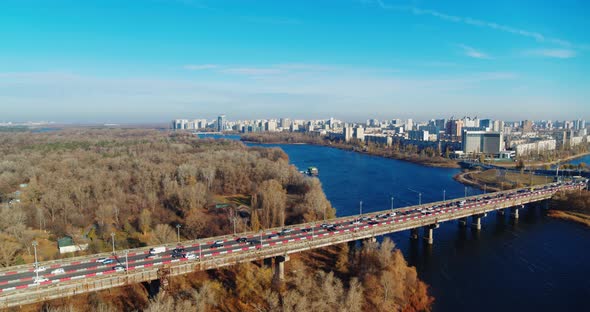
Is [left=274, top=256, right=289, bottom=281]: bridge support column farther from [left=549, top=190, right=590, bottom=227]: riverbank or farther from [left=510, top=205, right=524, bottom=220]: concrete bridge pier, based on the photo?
[left=549, top=190, right=590, bottom=227]: riverbank

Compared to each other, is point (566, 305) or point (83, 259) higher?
point (83, 259)

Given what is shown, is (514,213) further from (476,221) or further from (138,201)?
(138,201)

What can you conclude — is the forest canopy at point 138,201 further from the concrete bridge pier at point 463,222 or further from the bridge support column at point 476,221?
the bridge support column at point 476,221

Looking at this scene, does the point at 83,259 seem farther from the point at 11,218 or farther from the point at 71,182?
the point at 71,182

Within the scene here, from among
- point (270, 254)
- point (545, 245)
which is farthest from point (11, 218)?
point (545, 245)

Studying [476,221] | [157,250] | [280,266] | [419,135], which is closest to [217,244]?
[157,250]

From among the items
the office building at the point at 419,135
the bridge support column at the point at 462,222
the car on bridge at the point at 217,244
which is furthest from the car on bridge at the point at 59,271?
the office building at the point at 419,135
